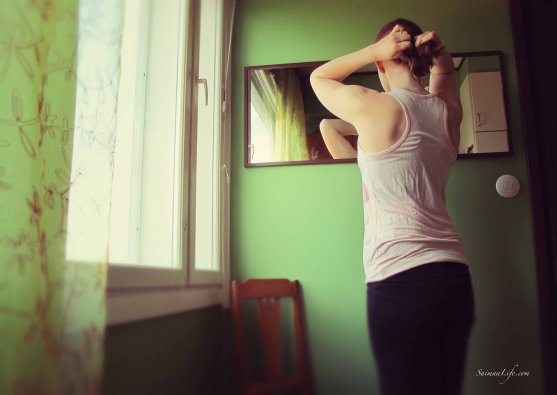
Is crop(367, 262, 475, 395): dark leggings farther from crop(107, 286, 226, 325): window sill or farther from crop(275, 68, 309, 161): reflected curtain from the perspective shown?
crop(275, 68, 309, 161): reflected curtain

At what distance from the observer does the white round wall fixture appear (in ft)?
5.62

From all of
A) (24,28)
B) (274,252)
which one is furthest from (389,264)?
(24,28)

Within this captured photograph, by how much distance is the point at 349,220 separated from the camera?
179cm

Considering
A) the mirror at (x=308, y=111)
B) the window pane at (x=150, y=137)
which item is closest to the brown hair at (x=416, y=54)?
the mirror at (x=308, y=111)

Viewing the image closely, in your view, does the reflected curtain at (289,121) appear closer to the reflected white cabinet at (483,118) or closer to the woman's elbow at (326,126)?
the woman's elbow at (326,126)

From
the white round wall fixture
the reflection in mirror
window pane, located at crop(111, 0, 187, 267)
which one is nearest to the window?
window pane, located at crop(111, 0, 187, 267)

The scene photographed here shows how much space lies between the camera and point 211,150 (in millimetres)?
1816

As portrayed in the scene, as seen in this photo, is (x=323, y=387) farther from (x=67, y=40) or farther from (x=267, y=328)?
(x=67, y=40)

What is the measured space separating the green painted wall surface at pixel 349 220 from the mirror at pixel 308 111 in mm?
48

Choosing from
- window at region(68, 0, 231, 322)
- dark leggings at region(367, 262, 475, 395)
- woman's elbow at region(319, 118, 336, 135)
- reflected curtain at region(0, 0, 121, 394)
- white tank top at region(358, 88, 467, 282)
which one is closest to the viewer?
A: reflected curtain at region(0, 0, 121, 394)

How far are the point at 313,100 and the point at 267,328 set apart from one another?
37.7 inches

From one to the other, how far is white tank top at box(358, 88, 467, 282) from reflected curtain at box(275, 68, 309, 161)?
636 millimetres

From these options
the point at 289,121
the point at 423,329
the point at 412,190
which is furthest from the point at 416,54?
the point at 423,329

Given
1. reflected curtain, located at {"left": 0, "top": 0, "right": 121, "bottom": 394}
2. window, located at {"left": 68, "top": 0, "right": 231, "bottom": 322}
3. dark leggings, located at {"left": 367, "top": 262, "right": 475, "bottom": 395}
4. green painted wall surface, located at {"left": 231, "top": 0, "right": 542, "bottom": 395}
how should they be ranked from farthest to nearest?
green painted wall surface, located at {"left": 231, "top": 0, "right": 542, "bottom": 395} → window, located at {"left": 68, "top": 0, "right": 231, "bottom": 322} → dark leggings, located at {"left": 367, "top": 262, "right": 475, "bottom": 395} → reflected curtain, located at {"left": 0, "top": 0, "right": 121, "bottom": 394}
